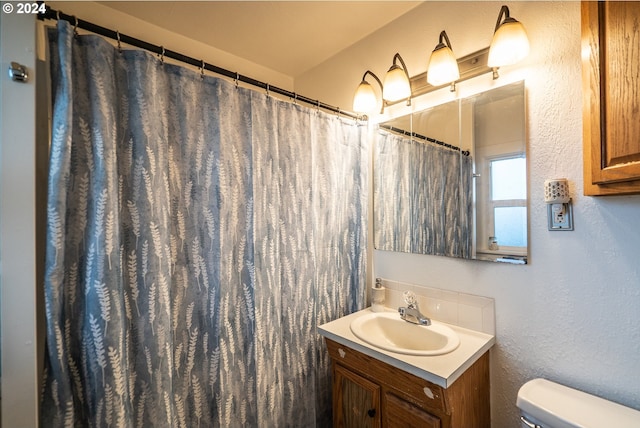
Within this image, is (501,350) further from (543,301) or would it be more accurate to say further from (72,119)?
(72,119)

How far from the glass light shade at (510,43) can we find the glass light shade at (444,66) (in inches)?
6.6

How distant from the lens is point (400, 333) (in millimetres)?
1395

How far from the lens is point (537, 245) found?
42.0 inches

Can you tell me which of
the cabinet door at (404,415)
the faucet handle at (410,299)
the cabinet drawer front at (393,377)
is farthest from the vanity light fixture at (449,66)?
the cabinet door at (404,415)

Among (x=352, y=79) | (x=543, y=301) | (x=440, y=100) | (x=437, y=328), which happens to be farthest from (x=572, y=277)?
(x=352, y=79)

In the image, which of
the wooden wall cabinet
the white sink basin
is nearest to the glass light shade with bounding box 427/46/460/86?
the wooden wall cabinet

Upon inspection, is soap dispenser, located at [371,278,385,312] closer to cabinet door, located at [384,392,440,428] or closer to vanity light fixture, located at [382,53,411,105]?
cabinet door, located at [384,392,440,428]

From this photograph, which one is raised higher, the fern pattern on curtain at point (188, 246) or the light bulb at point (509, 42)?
the light bulb at point (509, 42)

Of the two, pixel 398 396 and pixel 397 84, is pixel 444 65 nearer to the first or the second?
pixel 397 84

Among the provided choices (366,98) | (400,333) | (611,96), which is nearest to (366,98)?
(366,98)

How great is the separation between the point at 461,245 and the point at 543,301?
1.22 ft

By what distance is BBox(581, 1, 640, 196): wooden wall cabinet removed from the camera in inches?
28.7

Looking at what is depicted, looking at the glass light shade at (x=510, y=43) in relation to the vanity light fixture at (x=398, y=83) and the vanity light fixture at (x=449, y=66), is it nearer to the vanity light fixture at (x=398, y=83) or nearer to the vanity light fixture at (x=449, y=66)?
the vanity light fixture at (x=449, y=66)

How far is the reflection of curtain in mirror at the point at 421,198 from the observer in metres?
1.30
